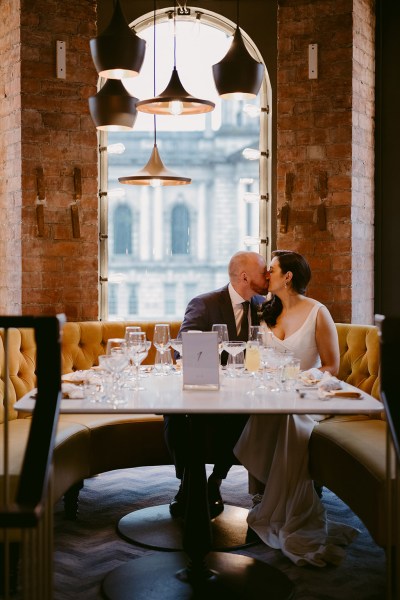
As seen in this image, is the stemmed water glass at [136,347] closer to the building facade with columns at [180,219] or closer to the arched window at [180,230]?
the building facade with columns at [180,219]

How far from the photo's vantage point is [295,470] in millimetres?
3449

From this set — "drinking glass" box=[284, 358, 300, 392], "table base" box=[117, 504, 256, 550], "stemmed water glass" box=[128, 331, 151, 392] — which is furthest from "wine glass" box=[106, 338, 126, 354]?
"table base" box=[117, 504, 256, 550]

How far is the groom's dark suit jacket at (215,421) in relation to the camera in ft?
11.8

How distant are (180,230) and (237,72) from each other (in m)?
2.49

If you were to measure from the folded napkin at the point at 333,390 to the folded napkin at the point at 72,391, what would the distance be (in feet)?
3.04

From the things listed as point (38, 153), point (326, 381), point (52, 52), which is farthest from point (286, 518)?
point (52, 52)

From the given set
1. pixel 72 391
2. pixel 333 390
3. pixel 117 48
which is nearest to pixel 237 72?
pixel 117 48

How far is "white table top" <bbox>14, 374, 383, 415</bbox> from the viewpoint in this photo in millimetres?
2477

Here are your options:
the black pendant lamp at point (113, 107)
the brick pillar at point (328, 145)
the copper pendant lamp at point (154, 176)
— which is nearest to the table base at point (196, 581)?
the copper pendant lamp at point (154, 176)

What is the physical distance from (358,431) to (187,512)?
0.99m

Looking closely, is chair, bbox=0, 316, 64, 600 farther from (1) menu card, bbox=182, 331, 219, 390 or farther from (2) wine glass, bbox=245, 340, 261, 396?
(2) wine glass, bbox=245, 340, 261, 396

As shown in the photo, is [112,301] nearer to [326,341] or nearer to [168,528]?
[326,341]

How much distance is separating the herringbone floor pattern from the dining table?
0.10 m

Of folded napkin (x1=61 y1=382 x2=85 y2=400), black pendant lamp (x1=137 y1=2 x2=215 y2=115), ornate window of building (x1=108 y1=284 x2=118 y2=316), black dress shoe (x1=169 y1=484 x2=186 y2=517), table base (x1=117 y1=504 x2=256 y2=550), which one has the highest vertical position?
black pendant lamp (x1=137 y1=2 x2=215 y2=115)
